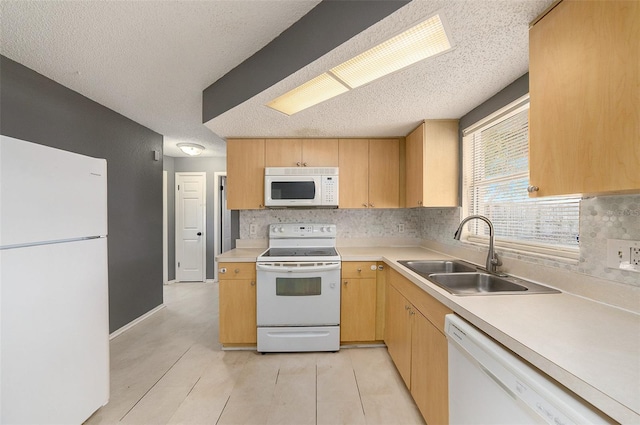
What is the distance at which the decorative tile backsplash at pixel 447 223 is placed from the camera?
991 millimetres

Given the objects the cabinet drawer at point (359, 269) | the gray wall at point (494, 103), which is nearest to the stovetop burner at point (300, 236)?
the cabinet drawer at point (359, 269)

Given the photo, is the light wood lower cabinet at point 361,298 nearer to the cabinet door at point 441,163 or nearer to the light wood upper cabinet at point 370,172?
the light wood upper cabinet at point 370,172

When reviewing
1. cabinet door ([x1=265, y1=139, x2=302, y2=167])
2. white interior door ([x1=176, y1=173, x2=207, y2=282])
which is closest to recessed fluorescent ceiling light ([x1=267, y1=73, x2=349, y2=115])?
cabinet door ([x1=265, y1=139, x2=302, y2=167])

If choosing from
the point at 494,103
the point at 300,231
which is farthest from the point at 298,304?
the point at 494,103

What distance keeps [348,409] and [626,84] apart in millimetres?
2055

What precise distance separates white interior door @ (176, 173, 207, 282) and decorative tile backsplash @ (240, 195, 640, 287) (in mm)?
1942

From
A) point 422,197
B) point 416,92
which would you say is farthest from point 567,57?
point 422,197

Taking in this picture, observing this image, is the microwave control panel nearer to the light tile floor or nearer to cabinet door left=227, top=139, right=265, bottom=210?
cabinet door left=227, top=139, right=265, bottom=210

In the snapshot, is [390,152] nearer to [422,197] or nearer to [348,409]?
[422,197]

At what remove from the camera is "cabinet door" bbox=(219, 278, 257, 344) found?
2.23m

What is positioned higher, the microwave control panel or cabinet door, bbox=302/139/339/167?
cabinet door, bbox=302/139/339/167

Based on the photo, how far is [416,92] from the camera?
5.32 ft

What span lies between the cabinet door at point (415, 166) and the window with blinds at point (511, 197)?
1.18ft

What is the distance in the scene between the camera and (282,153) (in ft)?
8.46
